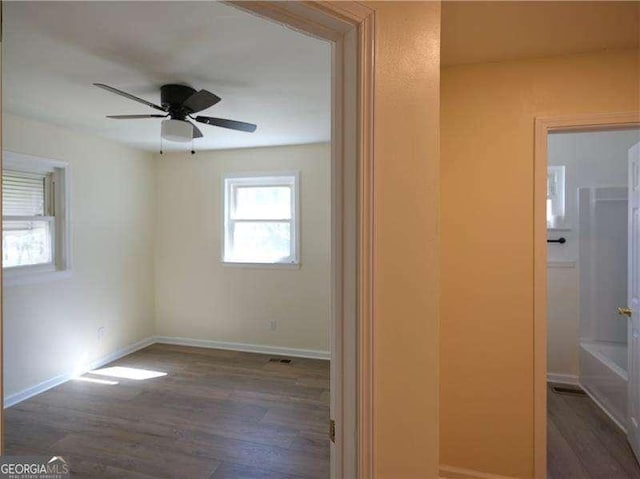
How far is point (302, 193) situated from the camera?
4043mm

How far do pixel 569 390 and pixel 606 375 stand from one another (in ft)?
1.40

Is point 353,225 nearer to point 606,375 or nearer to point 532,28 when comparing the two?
point 532,28

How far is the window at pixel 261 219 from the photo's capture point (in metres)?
4.16

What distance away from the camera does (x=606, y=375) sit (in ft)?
9.33

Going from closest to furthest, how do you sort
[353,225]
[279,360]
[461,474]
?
[353,225] < [461,474] < [279,360]

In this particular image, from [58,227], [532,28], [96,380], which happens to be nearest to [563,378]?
[532,28]

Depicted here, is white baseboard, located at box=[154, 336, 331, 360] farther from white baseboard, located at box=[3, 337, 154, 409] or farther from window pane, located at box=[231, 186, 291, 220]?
window pane, located at box=[231, 186, 291, 220]

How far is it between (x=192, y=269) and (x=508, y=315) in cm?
363

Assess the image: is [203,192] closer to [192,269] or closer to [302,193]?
[192,269]

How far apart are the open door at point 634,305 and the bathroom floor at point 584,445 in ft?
0.38

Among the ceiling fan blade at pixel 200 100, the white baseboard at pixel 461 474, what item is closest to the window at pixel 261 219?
the ceiling fan blade at pixel 200 100

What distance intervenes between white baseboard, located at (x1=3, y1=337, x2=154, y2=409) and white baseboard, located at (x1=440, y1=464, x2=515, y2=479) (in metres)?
3.31

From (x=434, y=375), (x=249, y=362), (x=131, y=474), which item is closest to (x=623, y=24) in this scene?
(x=434, y=375)

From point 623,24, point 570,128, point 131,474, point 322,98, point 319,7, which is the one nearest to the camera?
point 319,7
